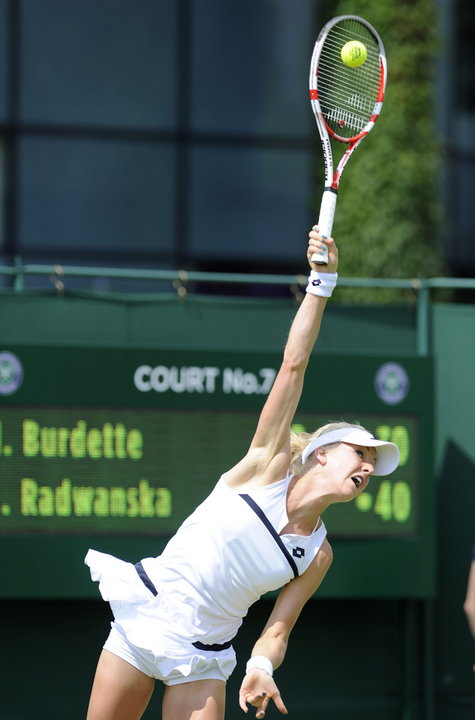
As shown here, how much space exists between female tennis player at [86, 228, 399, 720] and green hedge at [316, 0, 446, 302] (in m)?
5.76

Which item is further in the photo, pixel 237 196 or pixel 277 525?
pixel 237 196

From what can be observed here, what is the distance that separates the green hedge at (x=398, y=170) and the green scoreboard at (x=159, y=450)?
12.1 ft

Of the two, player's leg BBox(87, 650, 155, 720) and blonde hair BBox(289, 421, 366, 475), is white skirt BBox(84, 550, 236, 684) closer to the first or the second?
player's leg BBox(87, 650, 155, 720)

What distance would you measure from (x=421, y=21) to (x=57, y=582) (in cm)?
592

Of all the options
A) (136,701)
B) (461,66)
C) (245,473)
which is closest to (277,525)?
(245,473)

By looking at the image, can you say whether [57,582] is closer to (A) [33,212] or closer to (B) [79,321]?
(B) [79,321]

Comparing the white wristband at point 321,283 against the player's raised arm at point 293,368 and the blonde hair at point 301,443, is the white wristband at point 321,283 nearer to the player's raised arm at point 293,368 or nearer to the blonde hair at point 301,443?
the player's raised arm at point 293,368

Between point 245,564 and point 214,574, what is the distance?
0.33 ft

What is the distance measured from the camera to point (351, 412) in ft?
19.2

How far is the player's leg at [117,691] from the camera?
12.8ft

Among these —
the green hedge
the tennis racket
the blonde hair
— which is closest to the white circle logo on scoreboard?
the tennis racket

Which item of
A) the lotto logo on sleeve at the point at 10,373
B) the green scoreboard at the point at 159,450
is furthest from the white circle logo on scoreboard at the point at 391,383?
the lotto logo on sleeve at the point at 10,373

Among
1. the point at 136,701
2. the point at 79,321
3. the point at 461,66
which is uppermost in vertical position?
the point at 461,66

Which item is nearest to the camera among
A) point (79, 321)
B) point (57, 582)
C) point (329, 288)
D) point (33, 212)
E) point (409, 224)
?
point (329, 288)
